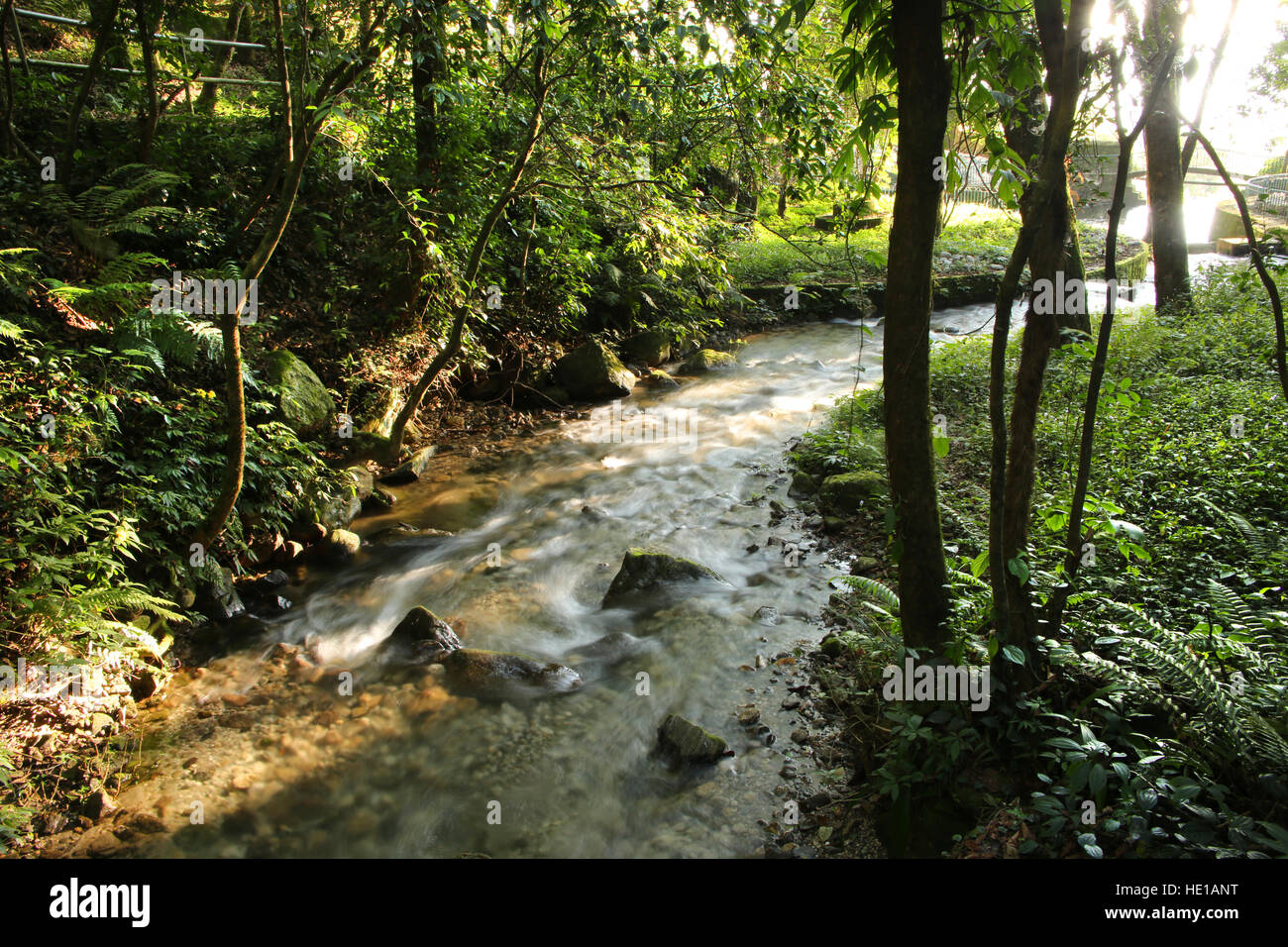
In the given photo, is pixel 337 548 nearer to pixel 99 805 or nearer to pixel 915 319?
pixel 99 805

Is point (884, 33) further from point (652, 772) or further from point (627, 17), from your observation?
point (652, 772)

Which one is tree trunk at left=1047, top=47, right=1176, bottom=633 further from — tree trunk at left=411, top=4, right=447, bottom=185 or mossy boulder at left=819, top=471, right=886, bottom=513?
tree trunk at left=411, top=4, right=447, bottom=185

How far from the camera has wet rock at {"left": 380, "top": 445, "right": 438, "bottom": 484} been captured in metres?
9.20

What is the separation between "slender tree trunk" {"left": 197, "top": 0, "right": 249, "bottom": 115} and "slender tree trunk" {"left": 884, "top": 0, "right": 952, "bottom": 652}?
1278 centimetres

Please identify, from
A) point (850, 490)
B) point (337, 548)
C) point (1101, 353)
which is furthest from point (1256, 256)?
point (337, 548)

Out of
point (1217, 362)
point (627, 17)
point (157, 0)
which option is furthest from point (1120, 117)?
point (157, 0)

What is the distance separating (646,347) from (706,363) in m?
1.34

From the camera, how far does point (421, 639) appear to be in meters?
6.07

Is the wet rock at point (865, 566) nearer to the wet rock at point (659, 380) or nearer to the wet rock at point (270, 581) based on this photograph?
the wet rock at point (270, 581)

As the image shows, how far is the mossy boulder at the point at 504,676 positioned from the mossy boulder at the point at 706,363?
31.8ft

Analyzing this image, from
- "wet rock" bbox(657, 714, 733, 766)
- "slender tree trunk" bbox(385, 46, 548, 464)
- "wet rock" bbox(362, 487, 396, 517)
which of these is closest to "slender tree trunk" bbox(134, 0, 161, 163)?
"slender tree trunk" bbox(385, 46, 548, 464)

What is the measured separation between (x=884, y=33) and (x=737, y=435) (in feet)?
25.6

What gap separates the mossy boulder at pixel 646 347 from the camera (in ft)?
47.8

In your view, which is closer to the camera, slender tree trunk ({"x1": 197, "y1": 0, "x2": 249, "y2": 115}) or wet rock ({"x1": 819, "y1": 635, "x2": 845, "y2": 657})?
wet rock ({"x1": 819, "y1": 635, "x2": 845, "y2": 657})
